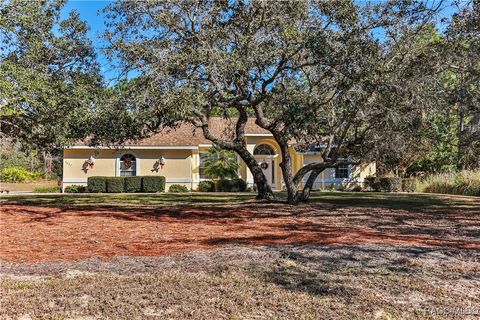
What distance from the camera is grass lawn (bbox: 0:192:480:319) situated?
170 inches

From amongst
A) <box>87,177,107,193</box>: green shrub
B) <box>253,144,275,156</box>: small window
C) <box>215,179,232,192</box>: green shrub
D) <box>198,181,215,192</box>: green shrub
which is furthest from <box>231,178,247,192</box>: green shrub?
<box>87,177,107,193</box>: green shrub

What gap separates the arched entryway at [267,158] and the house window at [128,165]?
7.82m

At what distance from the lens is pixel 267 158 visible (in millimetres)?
29406

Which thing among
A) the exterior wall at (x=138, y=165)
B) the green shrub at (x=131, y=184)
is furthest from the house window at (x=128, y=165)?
the green shrub at (x=131, y=184)

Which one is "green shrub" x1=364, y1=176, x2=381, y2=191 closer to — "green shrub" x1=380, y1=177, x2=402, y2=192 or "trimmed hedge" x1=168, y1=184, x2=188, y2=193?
"green shrub" x1=380, y1=177, x2=402, y2=192

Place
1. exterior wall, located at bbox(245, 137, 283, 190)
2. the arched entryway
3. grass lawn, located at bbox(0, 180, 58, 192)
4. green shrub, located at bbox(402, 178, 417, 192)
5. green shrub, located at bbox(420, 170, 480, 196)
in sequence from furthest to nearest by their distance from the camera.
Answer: grass lawn, located at bbox(0, 180, 58, 192) → the arched entryway → exterior wall, located at bbox(245, 137, 283, 190) → green shrub, located at bbox(402, 178, 417, 192) → green shrub, located at bbox(420, 170, 480, 196)

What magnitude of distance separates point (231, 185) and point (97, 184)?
7852 millimetres

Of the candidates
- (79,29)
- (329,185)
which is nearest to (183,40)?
(79,29)

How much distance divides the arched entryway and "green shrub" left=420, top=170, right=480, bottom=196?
9.35 m

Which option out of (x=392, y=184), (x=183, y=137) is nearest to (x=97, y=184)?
(x=183, y=137)

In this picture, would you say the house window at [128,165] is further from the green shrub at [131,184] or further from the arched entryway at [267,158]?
the arched entryway at [267,158]

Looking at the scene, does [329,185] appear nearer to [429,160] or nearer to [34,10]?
[429,160]

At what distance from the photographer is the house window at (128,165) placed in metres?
27.6

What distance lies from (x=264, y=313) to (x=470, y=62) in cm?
1171
